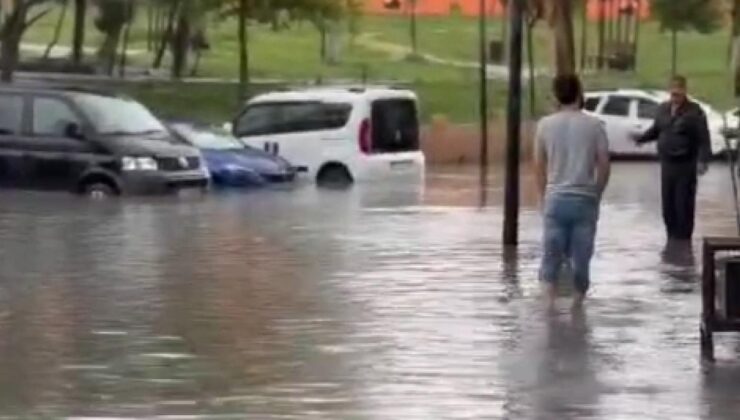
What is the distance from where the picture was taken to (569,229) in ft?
51.3

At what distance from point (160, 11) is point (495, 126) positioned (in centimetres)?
1539

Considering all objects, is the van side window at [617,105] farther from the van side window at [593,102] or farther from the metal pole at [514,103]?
the metal pole at [514,103]

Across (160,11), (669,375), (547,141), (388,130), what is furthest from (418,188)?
(160,11)

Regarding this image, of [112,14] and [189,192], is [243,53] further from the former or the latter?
[112,14]

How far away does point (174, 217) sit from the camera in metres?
26.1

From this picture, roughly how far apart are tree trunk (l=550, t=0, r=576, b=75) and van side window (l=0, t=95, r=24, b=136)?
1421 cm

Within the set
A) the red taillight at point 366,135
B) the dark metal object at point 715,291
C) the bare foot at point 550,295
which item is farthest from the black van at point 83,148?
the dark metal object at point 715,291

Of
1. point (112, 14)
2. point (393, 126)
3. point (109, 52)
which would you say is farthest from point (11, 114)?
point (112, 14)

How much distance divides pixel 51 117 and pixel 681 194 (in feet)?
34.1

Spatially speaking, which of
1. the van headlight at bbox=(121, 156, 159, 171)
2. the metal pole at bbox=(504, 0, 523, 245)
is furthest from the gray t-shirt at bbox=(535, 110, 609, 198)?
the van headlight at bbox=(121, 156, 159, 171)

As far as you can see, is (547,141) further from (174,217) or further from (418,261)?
→ (174,217)

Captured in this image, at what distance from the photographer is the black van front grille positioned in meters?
29.7

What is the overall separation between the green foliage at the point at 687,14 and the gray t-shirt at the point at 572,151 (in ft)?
157

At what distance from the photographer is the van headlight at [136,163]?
29.3 m
